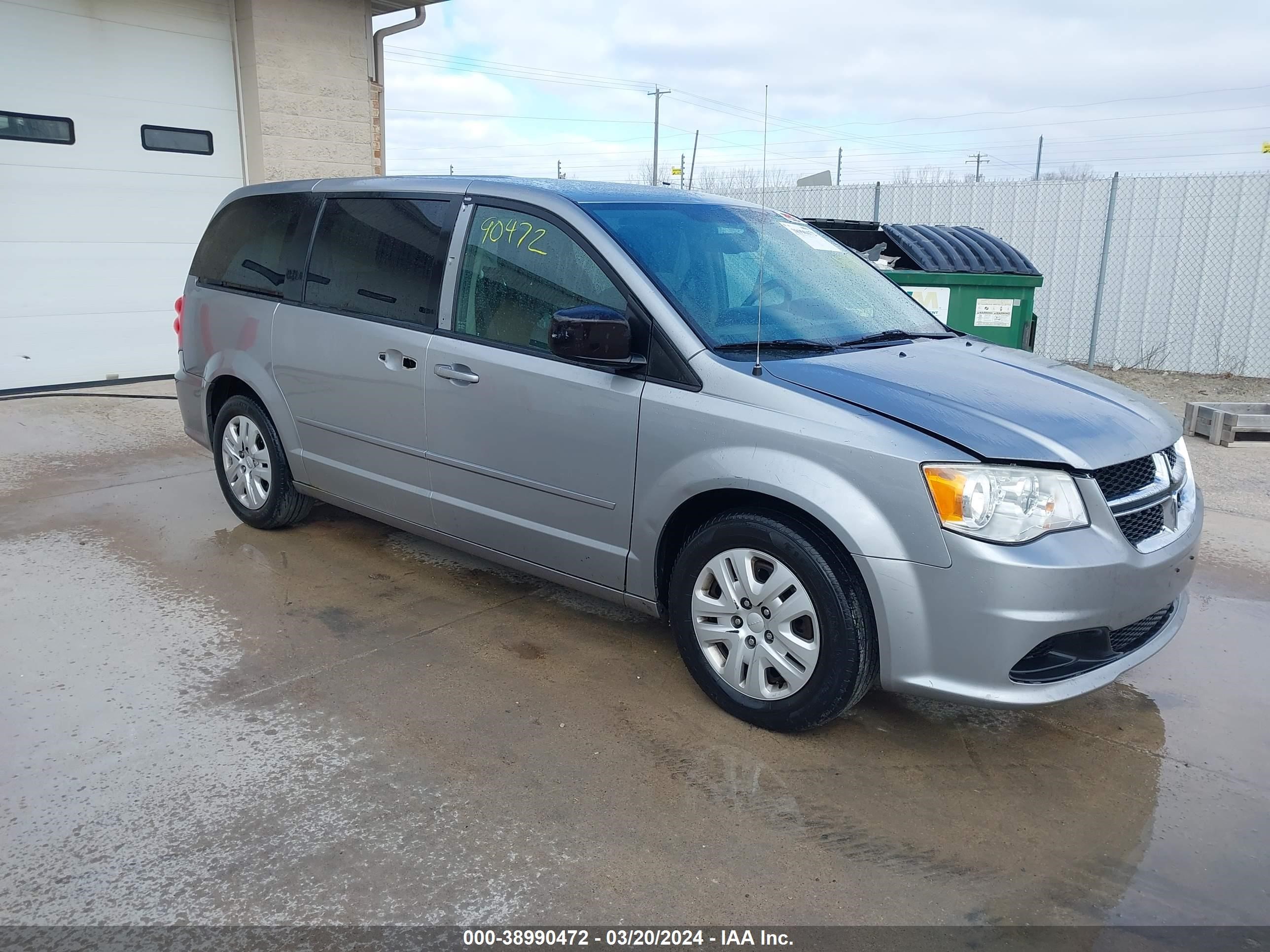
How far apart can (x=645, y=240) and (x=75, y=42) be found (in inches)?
289

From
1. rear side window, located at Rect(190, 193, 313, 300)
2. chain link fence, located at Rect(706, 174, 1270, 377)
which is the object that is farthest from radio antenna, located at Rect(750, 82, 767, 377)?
chain link fence, located at Rect(706, 174, 1270, 377)

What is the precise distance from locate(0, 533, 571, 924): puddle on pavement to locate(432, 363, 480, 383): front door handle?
137 cm

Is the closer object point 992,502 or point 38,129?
point 992,502

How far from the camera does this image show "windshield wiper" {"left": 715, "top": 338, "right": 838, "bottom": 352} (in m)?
3.48

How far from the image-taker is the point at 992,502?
2883 mm

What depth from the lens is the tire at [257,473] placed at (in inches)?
202

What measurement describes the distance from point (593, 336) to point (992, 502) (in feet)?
4.57

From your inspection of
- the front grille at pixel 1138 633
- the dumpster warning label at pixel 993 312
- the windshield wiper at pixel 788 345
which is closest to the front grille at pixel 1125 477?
the front grille at pixel 1138 633

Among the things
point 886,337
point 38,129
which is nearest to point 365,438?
point 886,337

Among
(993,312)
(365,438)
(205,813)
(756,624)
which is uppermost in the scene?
(993,312)

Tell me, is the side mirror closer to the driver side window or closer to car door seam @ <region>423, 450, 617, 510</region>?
the driver side window

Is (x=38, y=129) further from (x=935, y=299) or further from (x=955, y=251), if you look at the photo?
(x=955, y=251)

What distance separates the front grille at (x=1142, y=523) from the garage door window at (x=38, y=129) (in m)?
8.93

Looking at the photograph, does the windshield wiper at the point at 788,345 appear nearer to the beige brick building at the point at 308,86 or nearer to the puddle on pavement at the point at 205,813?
the puddle on pavement at the point at 205,813
